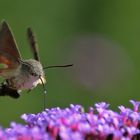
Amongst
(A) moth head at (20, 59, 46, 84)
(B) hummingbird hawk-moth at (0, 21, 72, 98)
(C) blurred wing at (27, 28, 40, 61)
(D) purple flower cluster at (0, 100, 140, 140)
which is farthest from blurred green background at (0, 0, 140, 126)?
(D) purple flower cluster at (0, 100, 140, 140)

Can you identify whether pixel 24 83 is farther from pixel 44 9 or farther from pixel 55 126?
pixel 44 9

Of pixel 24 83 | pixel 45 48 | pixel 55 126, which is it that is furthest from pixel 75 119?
pixel 45 48

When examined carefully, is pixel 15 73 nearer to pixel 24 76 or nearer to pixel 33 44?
pixel 24 76

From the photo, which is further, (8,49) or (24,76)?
(24,76)

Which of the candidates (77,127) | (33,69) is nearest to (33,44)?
(33,69)

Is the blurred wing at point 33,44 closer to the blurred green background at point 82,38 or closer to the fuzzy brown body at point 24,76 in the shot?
the fuzzy brown body at point 24,76

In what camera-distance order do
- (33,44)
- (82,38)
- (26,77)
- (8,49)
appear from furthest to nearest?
(82,38)
(33,44)
(26,77)
(8,49)
